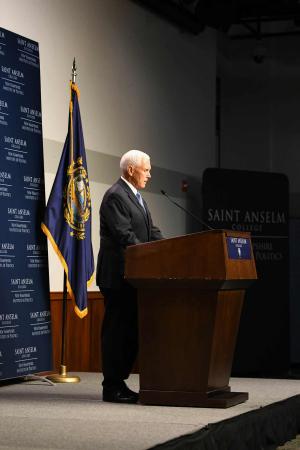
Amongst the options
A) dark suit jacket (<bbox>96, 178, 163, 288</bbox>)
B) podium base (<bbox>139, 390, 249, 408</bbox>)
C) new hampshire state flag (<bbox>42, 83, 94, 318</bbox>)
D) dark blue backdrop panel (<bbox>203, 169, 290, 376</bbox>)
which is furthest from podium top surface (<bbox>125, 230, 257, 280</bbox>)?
dark blue backdrop panel (<bbox>203, 169, 290, 376</bbox>)

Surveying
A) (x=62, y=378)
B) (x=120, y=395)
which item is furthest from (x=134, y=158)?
(x=62, y=378)

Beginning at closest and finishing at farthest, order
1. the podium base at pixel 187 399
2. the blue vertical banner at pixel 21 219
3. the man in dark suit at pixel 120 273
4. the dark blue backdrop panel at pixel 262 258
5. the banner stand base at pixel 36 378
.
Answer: the podium base at pixel 187 399
the man in dark suit at pixel 120 273
the blue vertical banner at pixel 21 219
the banner stand base at pixel 36 378
the dark blue backdrop panel at pixel 262 258

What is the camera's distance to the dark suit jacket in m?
4.51

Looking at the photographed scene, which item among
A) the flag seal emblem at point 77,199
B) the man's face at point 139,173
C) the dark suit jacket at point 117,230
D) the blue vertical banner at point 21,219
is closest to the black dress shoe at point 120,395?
the dark suit jacket at point 117,230

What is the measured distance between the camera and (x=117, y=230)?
450 centimetres

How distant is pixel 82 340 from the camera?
23.1ft

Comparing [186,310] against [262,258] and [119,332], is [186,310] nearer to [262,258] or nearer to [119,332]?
[119,332]

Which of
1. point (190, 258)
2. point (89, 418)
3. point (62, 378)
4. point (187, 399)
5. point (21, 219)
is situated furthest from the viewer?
point (62, 378)

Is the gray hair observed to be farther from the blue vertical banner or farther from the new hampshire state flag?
the new hampshire state flag

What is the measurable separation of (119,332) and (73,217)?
1414 mm

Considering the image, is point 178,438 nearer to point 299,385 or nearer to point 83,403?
point 83,403

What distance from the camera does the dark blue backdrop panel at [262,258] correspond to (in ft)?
30.1

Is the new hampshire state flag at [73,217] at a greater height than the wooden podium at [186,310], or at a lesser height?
greater

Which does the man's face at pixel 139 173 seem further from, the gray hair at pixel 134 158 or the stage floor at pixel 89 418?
the stage floor at pixel 89 418
